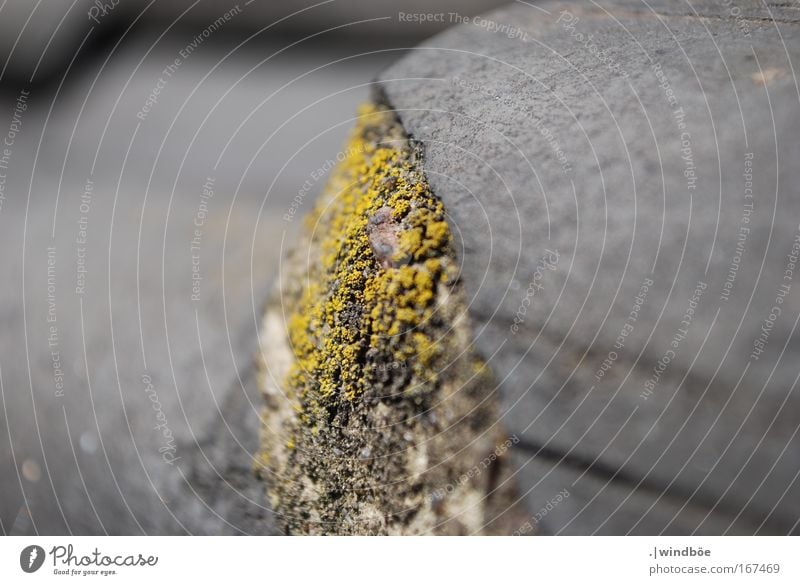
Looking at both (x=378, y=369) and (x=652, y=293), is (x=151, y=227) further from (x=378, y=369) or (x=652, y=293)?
(x=652, y=293)

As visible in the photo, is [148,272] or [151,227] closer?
[148,272]

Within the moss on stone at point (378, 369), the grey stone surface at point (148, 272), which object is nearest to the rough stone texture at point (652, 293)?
the moss on stone at point (378, 369)

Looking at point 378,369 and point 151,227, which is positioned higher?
point 151,227

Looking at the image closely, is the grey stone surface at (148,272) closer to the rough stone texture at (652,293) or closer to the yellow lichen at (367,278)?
the yellow lichen at (367,278)

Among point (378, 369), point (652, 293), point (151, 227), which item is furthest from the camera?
point (151, 227)

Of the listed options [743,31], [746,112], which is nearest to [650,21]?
[743,31]

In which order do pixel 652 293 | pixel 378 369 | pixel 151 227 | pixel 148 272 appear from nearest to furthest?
pixel 652 293 → pixel 378 369 → pixel 148 272 → pixel 151 227

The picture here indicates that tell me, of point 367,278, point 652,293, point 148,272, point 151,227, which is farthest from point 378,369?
point 151,227

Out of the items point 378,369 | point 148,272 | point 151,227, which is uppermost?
point 151,227

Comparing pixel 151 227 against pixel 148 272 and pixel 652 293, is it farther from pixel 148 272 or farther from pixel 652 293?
pixel 652 293
